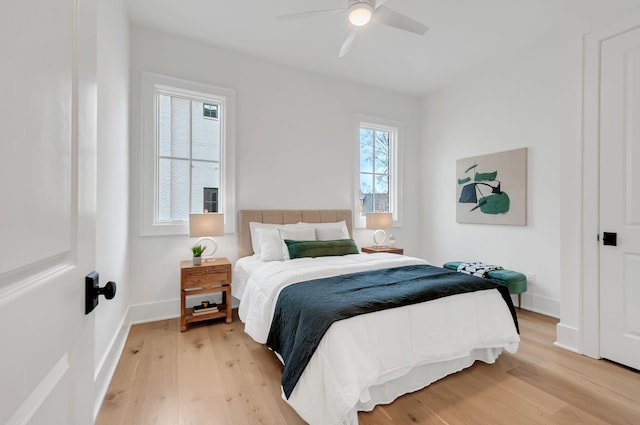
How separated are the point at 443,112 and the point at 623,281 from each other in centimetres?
331

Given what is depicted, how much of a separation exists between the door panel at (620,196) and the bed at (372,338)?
2.61 feet

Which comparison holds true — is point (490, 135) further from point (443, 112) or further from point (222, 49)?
point (222, 49)

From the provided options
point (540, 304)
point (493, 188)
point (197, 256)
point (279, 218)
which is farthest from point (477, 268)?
point (197, 256)

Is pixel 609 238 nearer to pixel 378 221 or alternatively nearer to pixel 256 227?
pixel 378 221

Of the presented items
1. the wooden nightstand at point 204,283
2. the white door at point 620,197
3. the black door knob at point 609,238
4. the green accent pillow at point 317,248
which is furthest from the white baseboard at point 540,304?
the wooden nightstand at point 204,283

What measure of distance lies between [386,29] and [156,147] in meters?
2.88

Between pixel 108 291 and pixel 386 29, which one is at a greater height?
pixel 386 29

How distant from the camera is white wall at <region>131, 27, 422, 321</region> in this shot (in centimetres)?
317

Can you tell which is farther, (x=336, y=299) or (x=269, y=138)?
(x=269, y=138)

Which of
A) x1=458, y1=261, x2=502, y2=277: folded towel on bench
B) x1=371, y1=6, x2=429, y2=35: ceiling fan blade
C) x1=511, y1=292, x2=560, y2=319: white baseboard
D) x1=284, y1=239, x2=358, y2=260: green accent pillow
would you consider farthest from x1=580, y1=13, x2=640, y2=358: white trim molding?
x1=284, y1=239, x2=358, y2=260: green accent pillow

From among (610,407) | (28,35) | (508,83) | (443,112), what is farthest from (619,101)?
(28,35)

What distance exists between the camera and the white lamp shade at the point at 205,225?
3.04 meters

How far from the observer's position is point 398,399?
1.88 meters

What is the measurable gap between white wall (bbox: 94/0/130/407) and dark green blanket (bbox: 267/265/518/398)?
3.86 feet
